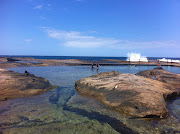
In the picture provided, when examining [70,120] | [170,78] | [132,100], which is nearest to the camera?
[70,120]

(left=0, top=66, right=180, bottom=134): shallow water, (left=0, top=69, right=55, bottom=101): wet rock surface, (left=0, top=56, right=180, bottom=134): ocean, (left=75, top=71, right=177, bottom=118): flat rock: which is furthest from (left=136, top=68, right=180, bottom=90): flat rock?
(left=0, top=69, right=55, bottom=101): wet rock surface

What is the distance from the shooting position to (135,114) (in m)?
7.76

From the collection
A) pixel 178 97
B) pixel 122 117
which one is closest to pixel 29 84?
pixel 122 117

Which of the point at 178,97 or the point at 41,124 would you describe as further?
the point at 178,97

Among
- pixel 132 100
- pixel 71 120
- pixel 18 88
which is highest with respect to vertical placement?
pixel 132 100

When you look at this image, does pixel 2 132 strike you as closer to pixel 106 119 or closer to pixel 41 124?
pixel 41 124

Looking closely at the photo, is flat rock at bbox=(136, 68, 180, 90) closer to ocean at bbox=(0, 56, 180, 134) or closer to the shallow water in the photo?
ocean at bbox=(0, 56, 180, 134)

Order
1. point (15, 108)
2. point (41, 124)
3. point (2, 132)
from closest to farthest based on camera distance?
point (2, 132), point (41, 124), point (15, 108)

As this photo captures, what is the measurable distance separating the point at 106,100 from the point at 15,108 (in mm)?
6243

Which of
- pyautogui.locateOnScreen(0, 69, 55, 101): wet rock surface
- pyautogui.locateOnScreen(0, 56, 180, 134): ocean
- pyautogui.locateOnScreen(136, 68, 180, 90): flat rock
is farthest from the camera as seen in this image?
pyautogui.locateOnScreen(136, 68, 180, 90): flat rock

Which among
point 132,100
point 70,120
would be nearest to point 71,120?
point 70,120

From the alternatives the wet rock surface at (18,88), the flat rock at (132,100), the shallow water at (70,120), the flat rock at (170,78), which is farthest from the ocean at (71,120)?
the flat rock at (170,78)

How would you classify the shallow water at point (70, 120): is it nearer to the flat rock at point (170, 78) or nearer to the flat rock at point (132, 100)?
the flat rock at point (132, 100)

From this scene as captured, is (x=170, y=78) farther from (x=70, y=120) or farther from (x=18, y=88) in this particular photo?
(x=18, y=88)
